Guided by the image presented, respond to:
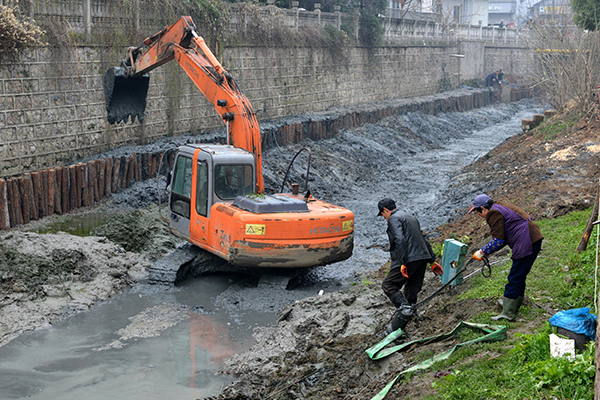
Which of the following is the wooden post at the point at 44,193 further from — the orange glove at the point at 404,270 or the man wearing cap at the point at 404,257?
the orange glove at the point at 404,270

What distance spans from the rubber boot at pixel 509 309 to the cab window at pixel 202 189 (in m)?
5.59

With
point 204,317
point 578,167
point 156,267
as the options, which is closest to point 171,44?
point 156,267

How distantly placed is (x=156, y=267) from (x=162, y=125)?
Result: 8.67 m

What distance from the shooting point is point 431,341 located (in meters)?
7.02

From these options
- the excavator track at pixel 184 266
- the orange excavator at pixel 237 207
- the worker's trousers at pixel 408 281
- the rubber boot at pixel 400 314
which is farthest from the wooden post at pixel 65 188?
the rubber boot at pixel 400 314

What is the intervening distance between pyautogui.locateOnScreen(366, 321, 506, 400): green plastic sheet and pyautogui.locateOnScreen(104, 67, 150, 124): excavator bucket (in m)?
10.1

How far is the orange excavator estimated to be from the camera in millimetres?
10531

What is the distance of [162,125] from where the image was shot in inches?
753

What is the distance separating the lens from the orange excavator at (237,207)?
1053 centimetres

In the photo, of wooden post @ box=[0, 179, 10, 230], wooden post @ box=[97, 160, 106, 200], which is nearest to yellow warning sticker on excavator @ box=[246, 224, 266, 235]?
wooden post @ box=[0, 179, 10, 230]

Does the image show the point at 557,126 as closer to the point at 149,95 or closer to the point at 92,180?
the point at 149,95

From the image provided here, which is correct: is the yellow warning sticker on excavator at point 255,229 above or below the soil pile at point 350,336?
above

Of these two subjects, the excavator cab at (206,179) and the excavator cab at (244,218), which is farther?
the excavator cab at (206,179)

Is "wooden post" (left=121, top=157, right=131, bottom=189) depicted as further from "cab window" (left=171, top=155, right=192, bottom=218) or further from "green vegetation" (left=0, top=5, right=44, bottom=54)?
"cab window" (left=171, top=155, right=192, bottom=218)
